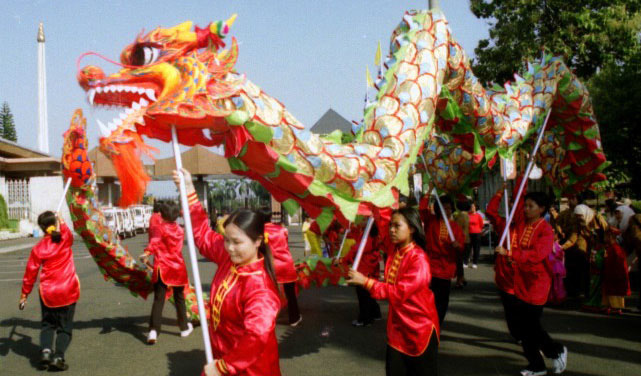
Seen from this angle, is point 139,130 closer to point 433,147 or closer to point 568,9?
point 433,147

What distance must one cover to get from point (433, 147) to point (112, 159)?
426cm

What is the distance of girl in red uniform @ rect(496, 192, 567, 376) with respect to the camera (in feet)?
15.0

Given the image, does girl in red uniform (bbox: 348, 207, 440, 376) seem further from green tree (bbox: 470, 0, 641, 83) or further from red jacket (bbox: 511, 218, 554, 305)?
green tree (bbox: 470, 0, 641, 83)

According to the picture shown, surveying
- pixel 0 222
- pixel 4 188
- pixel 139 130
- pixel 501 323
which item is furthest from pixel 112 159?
pixel 4 188

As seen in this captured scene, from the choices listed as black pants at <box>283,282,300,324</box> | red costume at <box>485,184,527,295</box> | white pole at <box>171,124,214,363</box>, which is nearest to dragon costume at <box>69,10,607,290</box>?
white pole at <box>171,124,214,363</box>

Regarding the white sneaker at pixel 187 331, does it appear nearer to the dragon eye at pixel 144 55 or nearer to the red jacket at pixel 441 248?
the red jacket at pixel 441 248

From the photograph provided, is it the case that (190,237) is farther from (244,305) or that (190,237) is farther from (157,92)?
(157,92)

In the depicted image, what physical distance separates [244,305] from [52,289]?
316 cm

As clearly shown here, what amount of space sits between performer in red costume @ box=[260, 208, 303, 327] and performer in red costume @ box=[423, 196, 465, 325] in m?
1.65

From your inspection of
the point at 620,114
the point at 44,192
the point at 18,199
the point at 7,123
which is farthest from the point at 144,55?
the point at 7,123

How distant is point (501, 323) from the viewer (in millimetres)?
6492

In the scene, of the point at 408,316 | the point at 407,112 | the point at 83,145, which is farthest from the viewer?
the point at 83,145

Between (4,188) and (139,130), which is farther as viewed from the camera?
(4,188)

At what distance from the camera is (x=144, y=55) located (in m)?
3.06
